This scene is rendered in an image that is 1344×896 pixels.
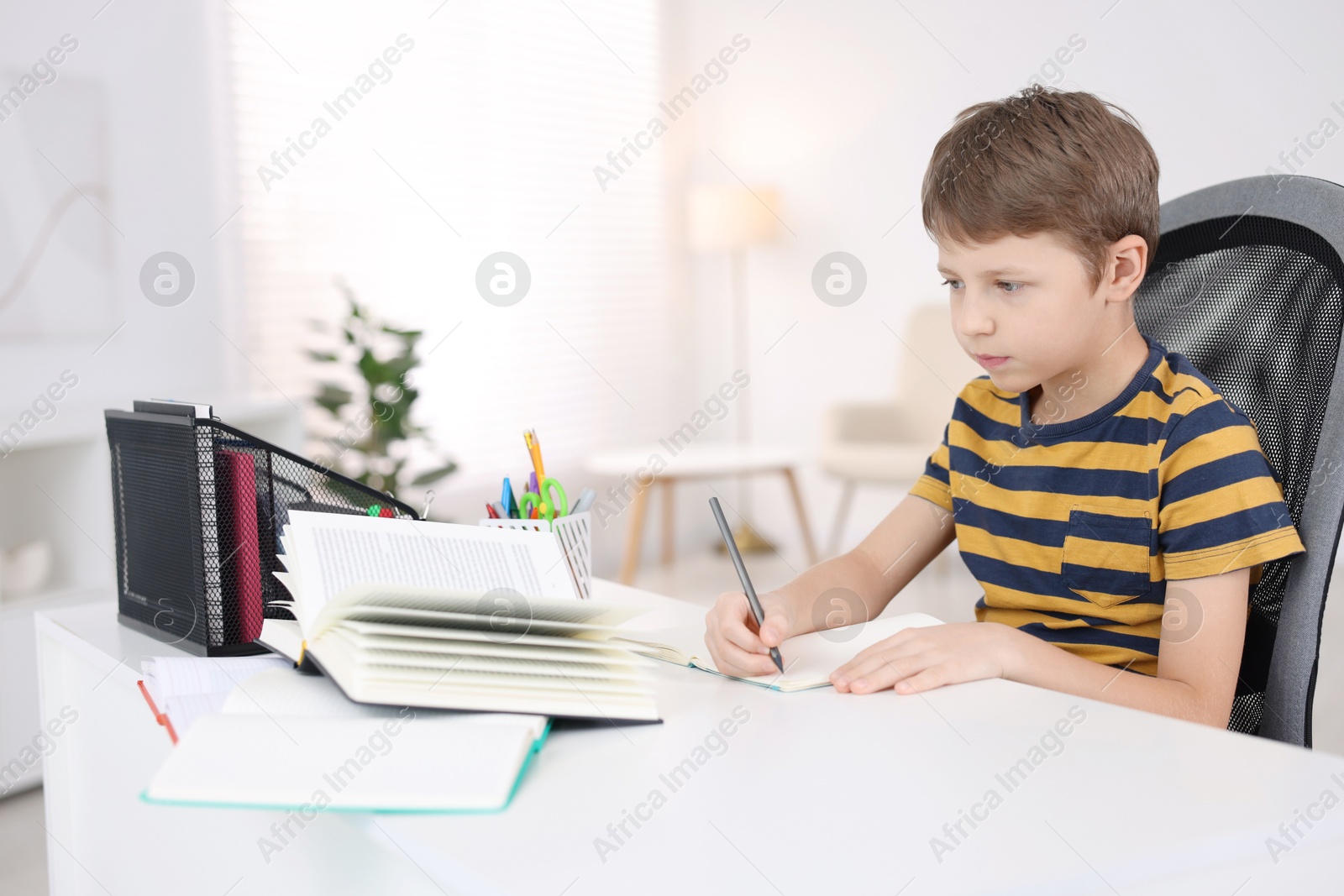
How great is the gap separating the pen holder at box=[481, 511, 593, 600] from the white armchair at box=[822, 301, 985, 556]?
2.53 metres

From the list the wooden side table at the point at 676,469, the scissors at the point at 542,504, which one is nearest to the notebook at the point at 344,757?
the scissors at the point at 542,504

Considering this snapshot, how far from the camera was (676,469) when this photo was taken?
11.3 feet

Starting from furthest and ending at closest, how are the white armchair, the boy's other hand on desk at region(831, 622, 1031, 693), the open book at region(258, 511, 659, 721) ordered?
the white armchair → the boy's other hand on desk at region(831, 622, 1031, 693) → the open book at region(258, 511, 659, 721)

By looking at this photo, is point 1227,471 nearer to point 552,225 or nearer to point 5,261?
point 5,261

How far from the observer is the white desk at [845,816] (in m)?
0.46

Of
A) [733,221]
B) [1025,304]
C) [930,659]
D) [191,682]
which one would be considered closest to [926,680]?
[930,659]

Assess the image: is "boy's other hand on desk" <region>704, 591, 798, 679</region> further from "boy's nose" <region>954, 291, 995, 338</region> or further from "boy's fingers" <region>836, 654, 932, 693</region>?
"boy's nose" <region>954, 291, 995, 338</region>

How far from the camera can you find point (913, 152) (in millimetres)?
3604

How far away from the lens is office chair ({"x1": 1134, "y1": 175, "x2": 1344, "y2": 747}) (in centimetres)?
81

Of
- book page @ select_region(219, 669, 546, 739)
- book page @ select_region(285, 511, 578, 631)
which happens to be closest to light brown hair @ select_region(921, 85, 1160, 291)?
book page @ select_region(285, 511, 578, 631)

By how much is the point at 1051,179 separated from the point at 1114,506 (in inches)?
11.0

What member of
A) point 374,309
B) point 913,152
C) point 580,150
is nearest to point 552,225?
point 580,150

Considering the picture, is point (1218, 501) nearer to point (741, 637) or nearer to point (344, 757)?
point (741, 637)

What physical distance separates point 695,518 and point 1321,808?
148 inches
